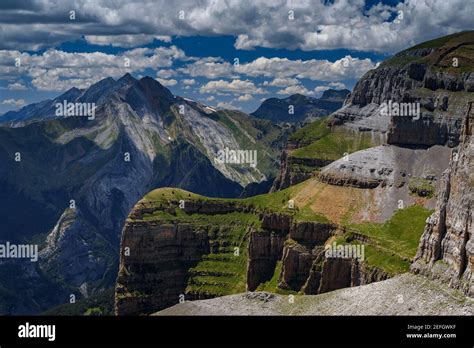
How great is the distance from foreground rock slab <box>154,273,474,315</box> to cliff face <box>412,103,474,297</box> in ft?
10.8

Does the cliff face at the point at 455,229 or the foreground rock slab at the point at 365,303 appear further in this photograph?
the cliff face at the point at 455,229

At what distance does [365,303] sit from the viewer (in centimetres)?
16725

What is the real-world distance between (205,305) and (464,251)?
71696 mm

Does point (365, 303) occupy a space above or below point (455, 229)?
below

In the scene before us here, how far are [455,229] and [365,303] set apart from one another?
1118 inches

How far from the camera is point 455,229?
162000 mm

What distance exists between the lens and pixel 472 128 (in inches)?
6644

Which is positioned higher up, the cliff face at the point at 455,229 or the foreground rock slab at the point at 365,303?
the cliff face at the point at 455,229

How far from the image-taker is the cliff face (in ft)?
510

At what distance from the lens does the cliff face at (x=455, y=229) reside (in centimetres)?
15538

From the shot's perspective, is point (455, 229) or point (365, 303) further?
point (365, 303)

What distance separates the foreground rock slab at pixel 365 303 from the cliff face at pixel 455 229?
10.8 ft
